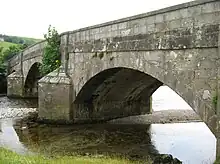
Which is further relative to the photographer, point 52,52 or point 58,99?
point 52,52

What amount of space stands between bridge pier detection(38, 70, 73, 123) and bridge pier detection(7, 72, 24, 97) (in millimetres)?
13480

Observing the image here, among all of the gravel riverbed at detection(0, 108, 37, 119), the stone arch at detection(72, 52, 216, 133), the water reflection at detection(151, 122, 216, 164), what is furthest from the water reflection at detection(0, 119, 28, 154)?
the water reflection at detection(151, 122, 216, 164)

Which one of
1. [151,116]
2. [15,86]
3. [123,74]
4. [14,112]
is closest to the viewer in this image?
[123,74]

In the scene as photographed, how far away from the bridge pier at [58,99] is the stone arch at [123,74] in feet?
1.09

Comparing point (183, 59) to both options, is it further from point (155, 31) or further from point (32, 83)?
point (32, 83)

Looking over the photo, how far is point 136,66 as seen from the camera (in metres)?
10.5

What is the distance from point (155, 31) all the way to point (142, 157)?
394cm

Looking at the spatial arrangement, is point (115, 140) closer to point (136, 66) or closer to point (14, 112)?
point (136, 66)

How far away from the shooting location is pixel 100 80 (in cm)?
1462

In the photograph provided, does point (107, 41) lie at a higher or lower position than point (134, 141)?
higher

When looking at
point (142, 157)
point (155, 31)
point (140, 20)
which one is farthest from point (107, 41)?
point (142, 157)

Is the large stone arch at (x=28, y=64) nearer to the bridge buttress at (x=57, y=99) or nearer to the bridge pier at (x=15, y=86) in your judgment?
the bridge pier at (x=15, y=86)

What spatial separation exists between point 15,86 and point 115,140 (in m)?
17.9

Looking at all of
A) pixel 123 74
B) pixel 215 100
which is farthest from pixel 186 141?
pixel 215 100
